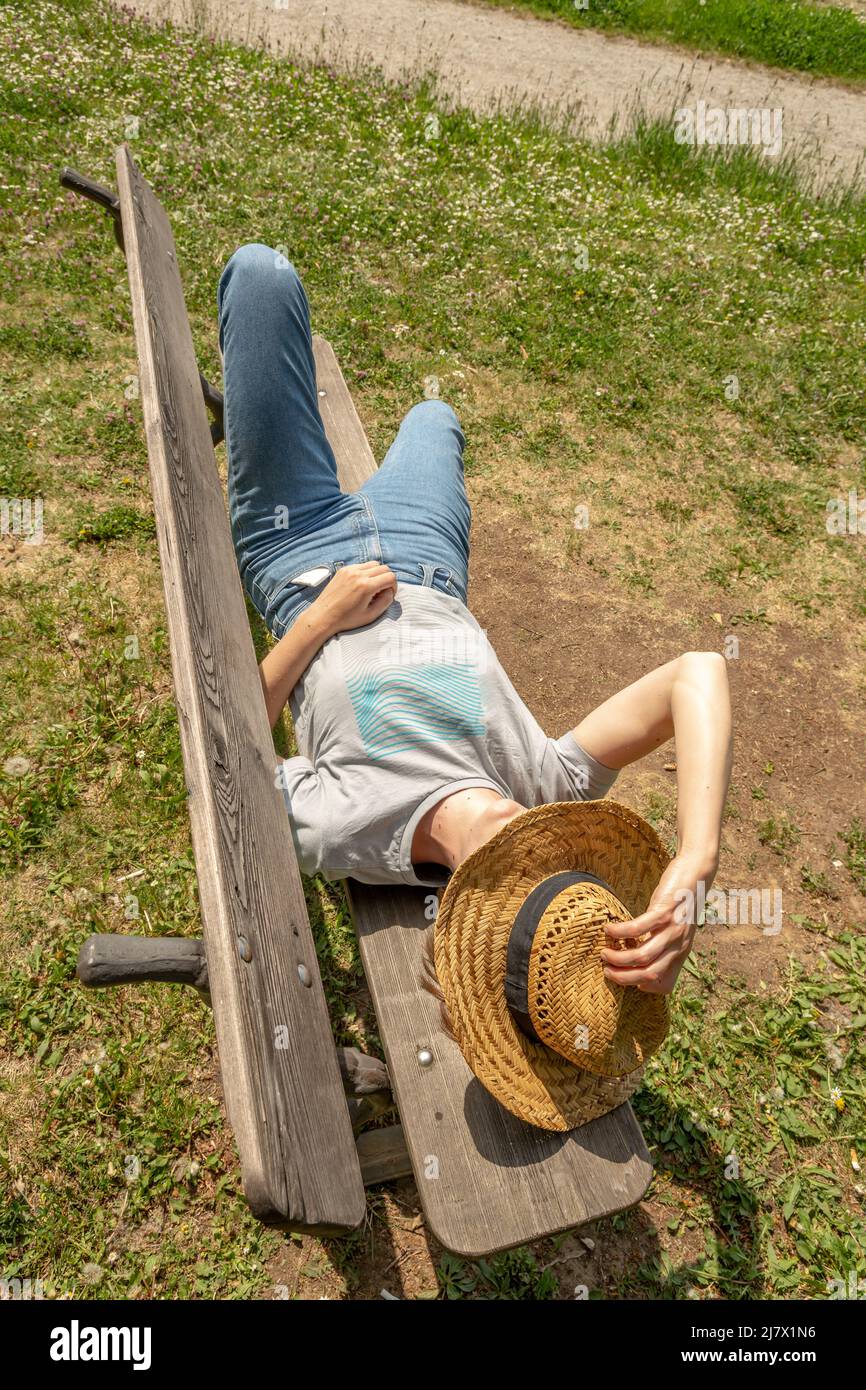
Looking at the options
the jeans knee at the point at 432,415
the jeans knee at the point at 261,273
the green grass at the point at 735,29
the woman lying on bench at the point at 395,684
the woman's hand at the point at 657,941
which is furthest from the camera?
the green grass at the point at 735,29

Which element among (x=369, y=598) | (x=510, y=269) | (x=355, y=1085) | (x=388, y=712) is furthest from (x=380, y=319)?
(x=355, y=1085)

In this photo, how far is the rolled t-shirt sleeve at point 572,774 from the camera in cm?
268

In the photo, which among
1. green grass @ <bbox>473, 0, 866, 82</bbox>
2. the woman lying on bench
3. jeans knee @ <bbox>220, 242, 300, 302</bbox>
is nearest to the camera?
the woman lying on bench

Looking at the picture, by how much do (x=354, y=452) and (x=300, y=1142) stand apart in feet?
9.52

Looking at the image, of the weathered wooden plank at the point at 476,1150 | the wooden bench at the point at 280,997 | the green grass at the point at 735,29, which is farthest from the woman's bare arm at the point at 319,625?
the green grass at the point at 735,29

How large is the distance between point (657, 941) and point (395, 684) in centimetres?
102

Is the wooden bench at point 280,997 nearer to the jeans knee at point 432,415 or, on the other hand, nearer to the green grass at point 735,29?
the jeans knee at point 432,415

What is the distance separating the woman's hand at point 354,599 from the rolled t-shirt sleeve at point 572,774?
70 centimetres

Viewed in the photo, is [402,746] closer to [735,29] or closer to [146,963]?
[146,963]

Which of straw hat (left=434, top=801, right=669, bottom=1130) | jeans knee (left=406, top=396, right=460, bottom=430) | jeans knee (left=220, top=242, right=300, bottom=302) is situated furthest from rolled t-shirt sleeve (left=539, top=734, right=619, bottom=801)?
jeans knee (left=220, top=242, right=300, bottom=302)

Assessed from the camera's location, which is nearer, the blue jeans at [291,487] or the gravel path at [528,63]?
the blue jeans at [291,487]

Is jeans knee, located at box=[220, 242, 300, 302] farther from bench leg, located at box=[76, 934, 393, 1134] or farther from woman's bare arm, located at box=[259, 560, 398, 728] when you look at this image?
bench leg, located at box=[76, 934, 393, 1134]

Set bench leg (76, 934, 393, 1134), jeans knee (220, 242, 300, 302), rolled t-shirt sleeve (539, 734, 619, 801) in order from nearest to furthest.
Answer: bench leg (76, 934, 393, 1134), rolled t-shirt sleeve (539, 734, 619, 801), jeans knee (220, 242, 300, 302)

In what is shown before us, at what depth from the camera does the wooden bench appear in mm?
1559
